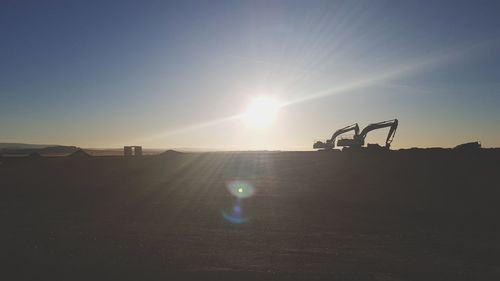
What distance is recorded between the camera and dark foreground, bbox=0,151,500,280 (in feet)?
28.3

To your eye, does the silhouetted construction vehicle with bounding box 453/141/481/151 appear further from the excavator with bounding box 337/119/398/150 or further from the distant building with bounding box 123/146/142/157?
the distant building with bounding box 123/146/142/157

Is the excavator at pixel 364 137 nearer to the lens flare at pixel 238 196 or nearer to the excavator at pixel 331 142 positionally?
the excavator at pixel 331 142

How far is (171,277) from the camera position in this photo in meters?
8.01

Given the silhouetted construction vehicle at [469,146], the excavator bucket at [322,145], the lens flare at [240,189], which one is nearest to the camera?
the lens flare at [240,189]

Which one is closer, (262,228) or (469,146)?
(262,228)

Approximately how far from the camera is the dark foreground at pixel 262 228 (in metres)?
8.62

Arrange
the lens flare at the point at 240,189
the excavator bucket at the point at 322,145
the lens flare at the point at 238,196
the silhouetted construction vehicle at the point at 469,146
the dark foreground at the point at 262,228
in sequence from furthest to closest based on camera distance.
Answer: the excavator bucket at the point at 322,145 → the silhouetted construction vehicle at the point at 469,146 → the lens flare at the point at 240,189 → the lens flare at the point at 238,196 → the dark foreground at the point at 262,228

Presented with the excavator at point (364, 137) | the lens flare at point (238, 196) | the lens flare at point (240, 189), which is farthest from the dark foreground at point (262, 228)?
the excavator at point (364, 137)

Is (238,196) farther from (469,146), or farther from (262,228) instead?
(469,146)

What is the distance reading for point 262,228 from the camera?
13148 mm

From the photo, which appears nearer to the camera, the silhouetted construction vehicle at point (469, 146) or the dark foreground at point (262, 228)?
the dark foreground at point (262, 228)

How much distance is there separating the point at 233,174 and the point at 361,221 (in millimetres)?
18641

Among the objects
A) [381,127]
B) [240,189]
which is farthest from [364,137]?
[240,189]

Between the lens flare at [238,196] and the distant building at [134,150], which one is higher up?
the distant building at [134,150]
